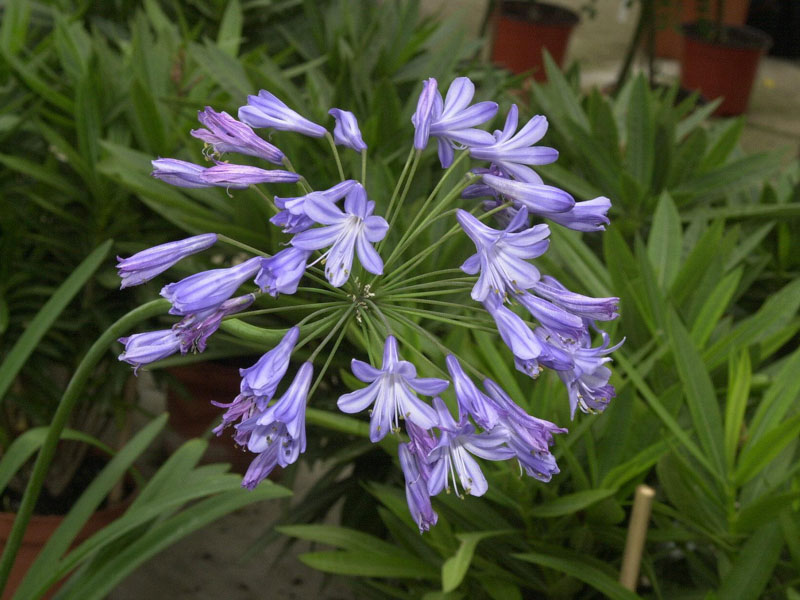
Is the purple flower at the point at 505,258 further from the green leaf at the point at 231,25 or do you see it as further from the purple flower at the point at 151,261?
the green leaf at the point at 231,25

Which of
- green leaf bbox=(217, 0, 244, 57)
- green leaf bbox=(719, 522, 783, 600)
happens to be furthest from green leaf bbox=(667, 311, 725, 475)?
green leaf bbox=(217, 0, 244, 57)

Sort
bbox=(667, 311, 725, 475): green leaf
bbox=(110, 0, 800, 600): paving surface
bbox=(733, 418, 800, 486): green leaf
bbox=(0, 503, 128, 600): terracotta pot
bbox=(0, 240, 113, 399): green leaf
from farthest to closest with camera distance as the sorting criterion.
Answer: bbox=(110, 0, 800, 600): paving surface < bbox=(0, 503, 128, 600): terracotta pot < bbox=(0, 240, 113, 399): green leaf < bbox=(667, 311, 725, 475): green leaf < bbox=(733, 418, 800, 486): green leaf

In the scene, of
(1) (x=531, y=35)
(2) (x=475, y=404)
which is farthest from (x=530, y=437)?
(1) (x=531, y=35)

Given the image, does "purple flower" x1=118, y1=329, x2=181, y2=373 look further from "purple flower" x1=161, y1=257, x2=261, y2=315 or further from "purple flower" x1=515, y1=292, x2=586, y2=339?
"purple flower" x1=515, y1=292, x2=586, y2=339

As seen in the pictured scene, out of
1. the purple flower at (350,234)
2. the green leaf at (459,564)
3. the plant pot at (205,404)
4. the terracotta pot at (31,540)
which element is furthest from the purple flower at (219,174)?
the plant pot at (205,404)

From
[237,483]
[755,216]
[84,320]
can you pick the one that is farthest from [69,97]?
[755,216]

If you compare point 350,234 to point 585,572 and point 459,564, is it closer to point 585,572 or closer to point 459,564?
point 459,564
